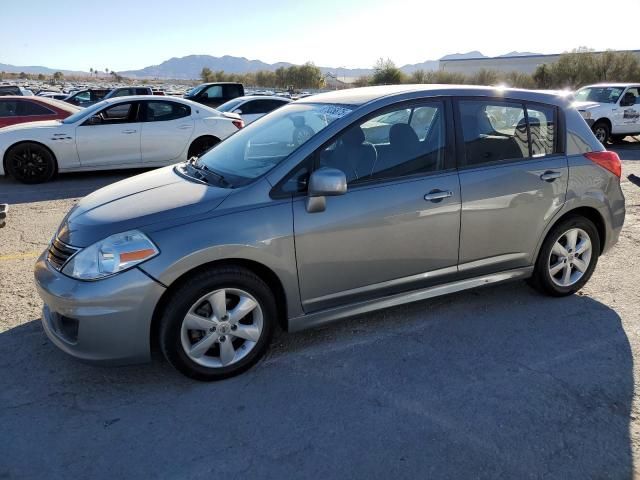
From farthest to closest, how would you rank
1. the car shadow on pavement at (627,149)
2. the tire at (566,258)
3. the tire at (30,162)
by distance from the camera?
the car shadow on pavement at (627,149)
the tire at (30,162)
the tire at (566,258)

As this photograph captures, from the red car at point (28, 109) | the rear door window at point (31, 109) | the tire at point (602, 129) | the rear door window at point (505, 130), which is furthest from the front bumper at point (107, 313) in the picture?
the tire at point (602, 129)

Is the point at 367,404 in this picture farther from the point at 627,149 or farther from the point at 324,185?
the point at 627,149

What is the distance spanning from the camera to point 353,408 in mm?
2848

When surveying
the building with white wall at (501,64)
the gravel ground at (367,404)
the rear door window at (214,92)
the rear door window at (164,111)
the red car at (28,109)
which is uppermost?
the building with white wall at (501,64)

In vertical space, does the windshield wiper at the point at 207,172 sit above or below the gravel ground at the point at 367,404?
Answer: above

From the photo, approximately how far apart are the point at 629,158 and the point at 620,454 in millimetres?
12105

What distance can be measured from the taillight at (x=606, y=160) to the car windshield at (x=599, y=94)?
11.8m

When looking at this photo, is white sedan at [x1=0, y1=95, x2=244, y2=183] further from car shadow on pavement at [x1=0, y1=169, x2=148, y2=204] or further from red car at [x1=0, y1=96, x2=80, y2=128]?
red car at [x1=0, y1=96, x2=80, y2=128]

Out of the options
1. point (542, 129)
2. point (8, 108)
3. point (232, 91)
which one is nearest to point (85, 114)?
point (8, 108)

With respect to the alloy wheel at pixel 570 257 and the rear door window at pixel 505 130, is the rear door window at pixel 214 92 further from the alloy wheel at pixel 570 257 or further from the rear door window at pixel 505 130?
the alloy wheel at pixel 570 257

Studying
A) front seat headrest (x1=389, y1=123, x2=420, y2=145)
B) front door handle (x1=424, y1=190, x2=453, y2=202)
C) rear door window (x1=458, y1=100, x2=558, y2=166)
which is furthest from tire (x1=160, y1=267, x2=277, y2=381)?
rear door window (x1=458, y1=100, x2=558, y2=166)

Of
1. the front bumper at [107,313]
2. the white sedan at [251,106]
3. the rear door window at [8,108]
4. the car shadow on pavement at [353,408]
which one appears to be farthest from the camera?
the white sedan at [251,106]

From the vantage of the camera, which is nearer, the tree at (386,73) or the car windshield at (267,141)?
the car windshield at (267,141)

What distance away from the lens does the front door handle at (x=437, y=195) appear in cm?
344
